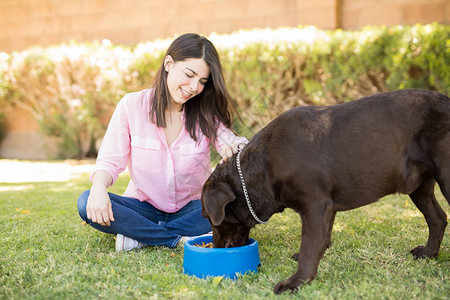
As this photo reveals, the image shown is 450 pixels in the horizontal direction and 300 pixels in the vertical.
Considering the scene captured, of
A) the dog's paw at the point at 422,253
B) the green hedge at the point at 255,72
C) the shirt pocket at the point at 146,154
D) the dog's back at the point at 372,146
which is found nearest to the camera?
the dog's back at the point at 372,146

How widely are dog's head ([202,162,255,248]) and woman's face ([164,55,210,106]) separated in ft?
2.29

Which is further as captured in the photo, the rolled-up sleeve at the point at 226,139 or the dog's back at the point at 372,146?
the rolled-up sleeve at the point at 226,139

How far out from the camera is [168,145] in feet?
10.8

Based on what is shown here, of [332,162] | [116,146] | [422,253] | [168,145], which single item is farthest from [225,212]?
[422,253]

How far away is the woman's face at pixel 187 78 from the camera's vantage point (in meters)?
3.08

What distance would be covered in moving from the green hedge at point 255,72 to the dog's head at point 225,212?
4658mm

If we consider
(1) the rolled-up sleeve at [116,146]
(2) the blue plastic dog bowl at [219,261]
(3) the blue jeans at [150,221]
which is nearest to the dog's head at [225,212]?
(2) the blue plastic dog bowl at [219,261]

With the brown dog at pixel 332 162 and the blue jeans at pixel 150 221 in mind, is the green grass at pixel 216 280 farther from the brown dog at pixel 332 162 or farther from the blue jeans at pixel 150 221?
the brown dog at pixel 332 162

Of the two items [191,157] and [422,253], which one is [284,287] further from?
[191,157]

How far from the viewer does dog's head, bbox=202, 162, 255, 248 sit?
2.46 m

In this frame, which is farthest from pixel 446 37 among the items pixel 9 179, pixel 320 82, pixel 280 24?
pixel 9 179

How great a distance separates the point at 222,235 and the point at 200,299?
1.85ft

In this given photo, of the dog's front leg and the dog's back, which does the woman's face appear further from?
the dog's front leg

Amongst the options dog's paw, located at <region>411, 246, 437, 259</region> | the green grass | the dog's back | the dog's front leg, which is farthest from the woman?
dog's paw, located at <region>411, 246, 437, 259</region>
